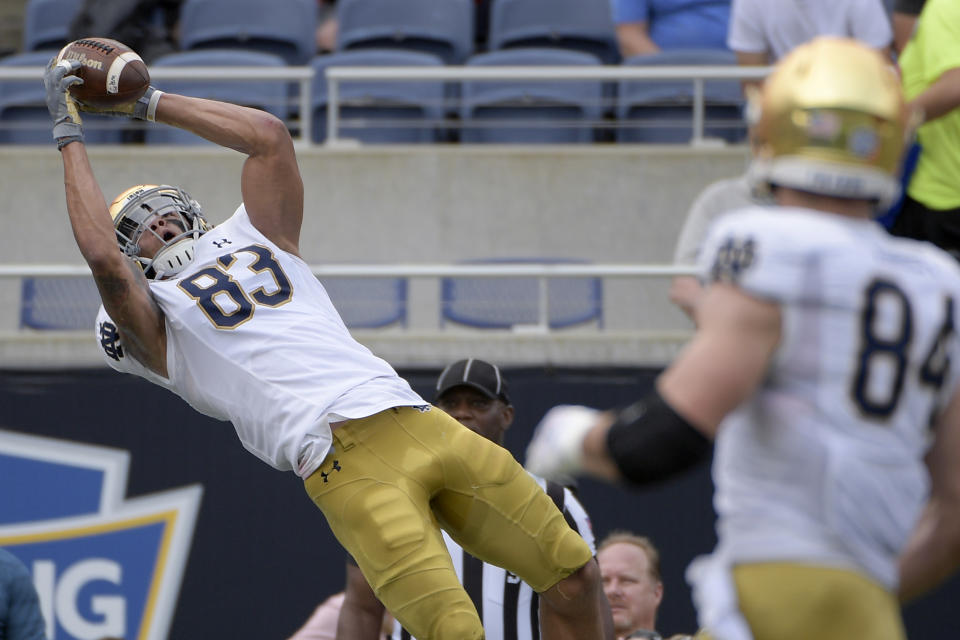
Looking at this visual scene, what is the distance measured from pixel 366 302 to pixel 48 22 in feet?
10.9

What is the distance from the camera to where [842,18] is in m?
6.04

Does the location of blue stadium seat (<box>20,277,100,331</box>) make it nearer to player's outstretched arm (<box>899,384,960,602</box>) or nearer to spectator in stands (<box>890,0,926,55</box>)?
spectator in stands (<box>890,0,926,55</box>)

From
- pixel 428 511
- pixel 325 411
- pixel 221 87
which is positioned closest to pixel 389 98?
Answer: pixel 221 87

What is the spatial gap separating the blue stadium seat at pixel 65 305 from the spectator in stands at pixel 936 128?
3.51m

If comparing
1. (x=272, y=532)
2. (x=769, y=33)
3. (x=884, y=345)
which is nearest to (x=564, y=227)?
(x=769, y=33)

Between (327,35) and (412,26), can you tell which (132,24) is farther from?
(412,26)

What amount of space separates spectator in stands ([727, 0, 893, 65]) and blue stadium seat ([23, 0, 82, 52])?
422 cm

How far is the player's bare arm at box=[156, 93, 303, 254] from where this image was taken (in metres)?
4.41

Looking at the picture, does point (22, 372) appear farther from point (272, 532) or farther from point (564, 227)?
point (564, 227)

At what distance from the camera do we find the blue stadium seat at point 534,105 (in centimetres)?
765

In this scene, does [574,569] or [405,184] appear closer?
[574,569]

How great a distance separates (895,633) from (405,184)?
5217 mm

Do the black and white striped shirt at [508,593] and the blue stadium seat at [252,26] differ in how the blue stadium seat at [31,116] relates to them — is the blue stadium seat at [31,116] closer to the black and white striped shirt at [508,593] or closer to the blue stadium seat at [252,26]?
the blue stadium seat at [252,26]

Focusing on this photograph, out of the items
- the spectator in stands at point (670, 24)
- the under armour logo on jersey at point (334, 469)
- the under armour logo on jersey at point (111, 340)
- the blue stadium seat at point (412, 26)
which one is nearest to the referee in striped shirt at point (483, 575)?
the under armour logo on jersey at point (334, 469)
